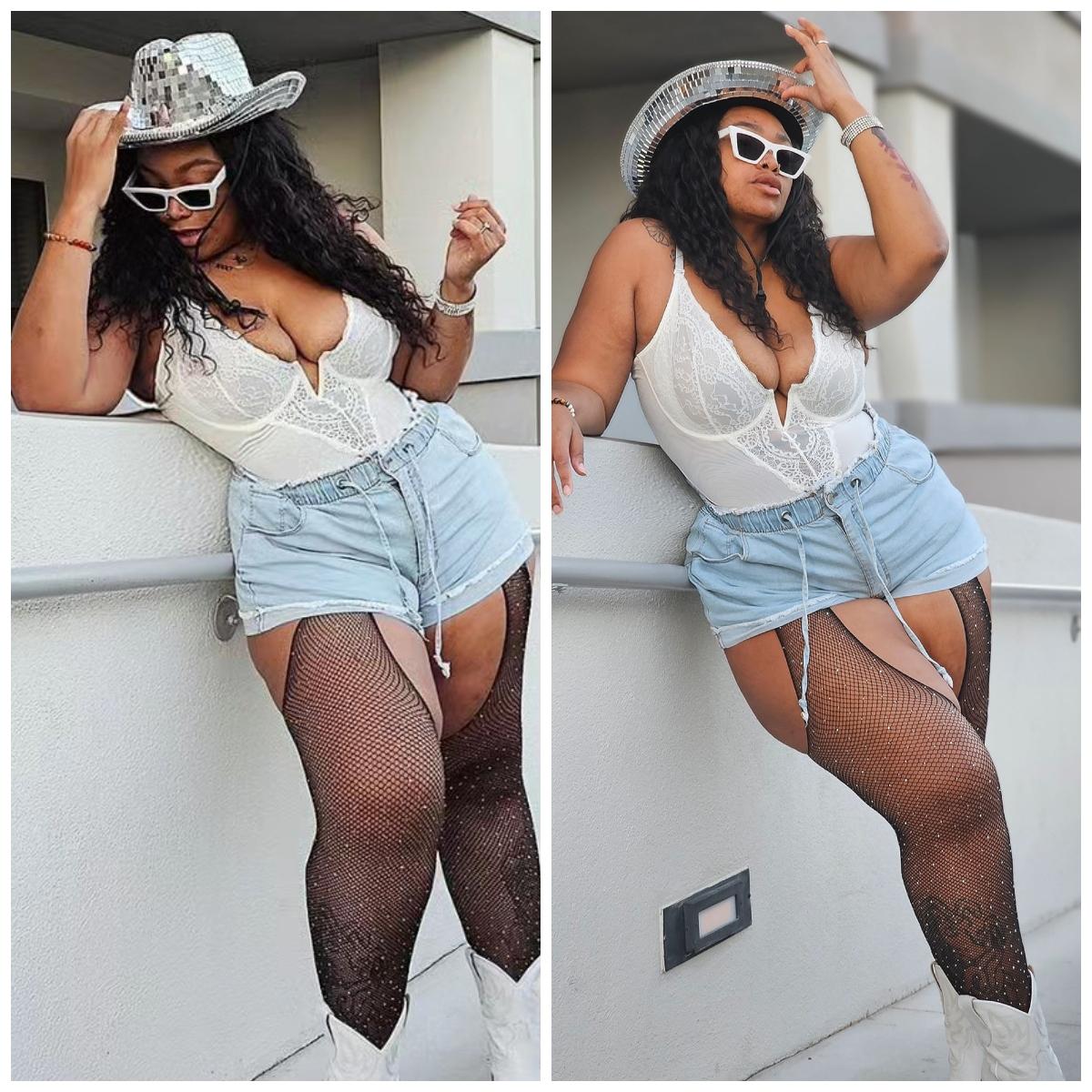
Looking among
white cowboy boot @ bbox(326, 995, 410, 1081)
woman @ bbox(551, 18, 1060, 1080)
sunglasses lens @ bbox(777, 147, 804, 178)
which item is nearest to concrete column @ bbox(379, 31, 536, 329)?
woman @ bbox(551, 18, 1060, 1080)

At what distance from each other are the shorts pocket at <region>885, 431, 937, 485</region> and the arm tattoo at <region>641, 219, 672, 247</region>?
44cm

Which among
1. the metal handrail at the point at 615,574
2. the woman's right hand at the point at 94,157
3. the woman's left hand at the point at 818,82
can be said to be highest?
the woman's left hand at the point at 818,82

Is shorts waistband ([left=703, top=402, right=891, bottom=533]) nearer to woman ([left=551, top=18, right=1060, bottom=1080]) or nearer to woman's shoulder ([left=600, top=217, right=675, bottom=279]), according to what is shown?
woman ([left=551, top=18, right=1060, bottom=1080])

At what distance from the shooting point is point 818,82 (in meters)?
1.93

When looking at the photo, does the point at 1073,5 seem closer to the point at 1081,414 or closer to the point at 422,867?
the point at 1081,414

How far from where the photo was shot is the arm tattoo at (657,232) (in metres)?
1.96

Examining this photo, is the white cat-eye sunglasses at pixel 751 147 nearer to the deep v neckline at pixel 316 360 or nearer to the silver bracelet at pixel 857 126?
the silver bracelet at pixel 857 126

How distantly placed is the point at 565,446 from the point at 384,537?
283 millimetres

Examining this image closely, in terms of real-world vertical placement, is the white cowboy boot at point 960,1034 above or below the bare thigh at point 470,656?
below

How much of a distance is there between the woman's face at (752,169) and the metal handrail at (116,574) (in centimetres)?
87

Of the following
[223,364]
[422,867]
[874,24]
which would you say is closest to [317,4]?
[223,364]

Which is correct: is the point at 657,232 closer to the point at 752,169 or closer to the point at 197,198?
the point at 752,169

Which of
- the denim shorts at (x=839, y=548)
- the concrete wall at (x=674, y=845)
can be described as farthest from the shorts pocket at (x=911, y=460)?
the concrete wall at (x=674, y=845)

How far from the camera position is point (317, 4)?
6.55ft
